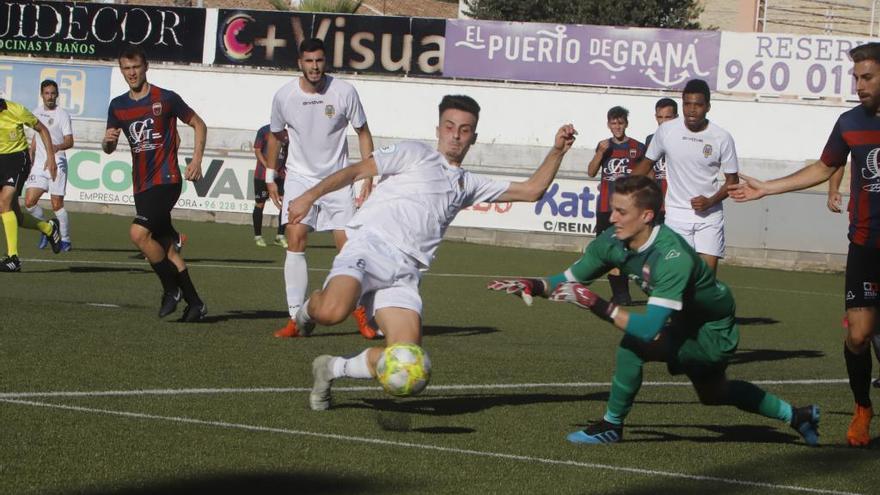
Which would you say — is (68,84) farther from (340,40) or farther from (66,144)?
(66,144)

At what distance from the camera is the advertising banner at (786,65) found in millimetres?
36688

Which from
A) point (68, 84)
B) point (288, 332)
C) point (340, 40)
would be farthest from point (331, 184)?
point (68, 84)

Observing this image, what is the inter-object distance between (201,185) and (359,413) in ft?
66.5

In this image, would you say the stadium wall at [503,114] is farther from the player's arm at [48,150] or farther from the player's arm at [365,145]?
the player's arm at [365,145]

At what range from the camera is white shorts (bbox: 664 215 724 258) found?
11.6 m

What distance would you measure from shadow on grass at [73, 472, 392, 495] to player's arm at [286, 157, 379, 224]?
1.91 m

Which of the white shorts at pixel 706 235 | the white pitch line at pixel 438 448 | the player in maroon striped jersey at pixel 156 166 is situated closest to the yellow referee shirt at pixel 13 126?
the player in maroon striped jersey at pixel 156 166

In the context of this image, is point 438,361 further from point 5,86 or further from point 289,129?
point 5,86

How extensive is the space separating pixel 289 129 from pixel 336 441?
18.0 ft

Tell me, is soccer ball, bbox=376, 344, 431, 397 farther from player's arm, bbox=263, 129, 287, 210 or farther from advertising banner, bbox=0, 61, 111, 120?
advertising banner, bbox=0, 61, 111, 120

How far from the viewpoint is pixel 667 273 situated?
6.77m

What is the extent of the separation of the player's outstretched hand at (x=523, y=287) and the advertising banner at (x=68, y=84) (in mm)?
34820

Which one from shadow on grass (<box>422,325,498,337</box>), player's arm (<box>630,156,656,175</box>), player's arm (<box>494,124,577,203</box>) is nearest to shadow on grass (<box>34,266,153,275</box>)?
shadow on grass (<box>422,325,498,337</box>)

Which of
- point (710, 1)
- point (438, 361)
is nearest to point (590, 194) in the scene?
point (438, 361)
